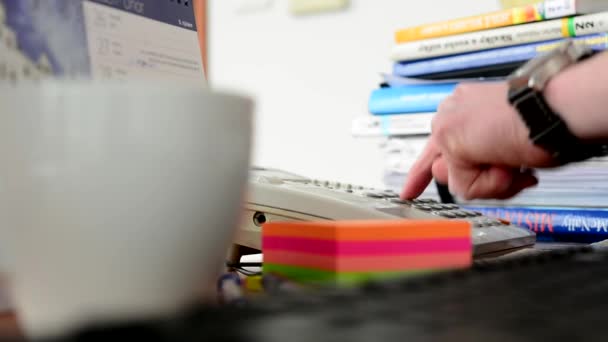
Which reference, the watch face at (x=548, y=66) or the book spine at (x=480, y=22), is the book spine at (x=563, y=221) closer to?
the book spine at (x=480, y=22)

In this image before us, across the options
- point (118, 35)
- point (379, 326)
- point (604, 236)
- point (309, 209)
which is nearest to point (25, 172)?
point (379, 326)

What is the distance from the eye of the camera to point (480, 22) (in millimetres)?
1091

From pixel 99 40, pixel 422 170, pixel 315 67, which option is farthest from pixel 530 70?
pixel 315 67

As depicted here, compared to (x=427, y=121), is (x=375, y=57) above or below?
above

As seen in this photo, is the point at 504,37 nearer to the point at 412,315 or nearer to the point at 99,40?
the point at 99,40

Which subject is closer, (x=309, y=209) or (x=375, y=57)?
(x=309, y=209)

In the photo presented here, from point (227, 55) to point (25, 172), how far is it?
1.58m

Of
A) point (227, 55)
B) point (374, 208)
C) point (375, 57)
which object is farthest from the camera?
point (227, 55)

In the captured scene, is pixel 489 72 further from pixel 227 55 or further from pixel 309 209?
pixel 227 55

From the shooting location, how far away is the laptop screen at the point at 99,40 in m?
0.45

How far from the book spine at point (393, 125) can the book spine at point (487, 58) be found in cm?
8

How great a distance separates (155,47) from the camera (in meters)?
0.59

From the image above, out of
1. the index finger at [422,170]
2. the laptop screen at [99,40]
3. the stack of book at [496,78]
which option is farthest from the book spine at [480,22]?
the laptop screen at [99,40]

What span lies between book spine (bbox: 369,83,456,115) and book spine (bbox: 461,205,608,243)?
0.18 metres
